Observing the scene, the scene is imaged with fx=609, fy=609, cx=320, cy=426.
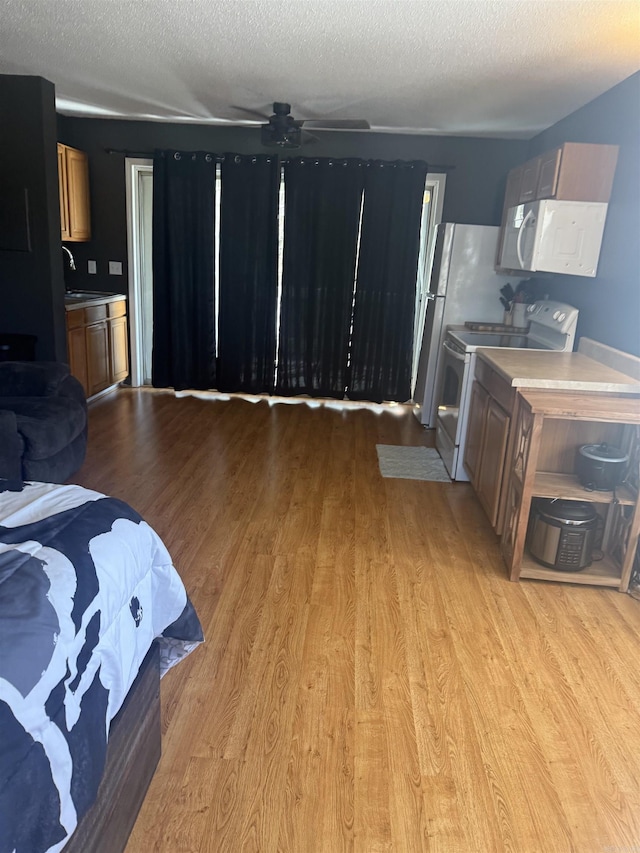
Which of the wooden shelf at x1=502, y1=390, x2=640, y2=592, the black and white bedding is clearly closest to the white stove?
the wooden shelf at x1=502, y1=390, x2=640, y2=592

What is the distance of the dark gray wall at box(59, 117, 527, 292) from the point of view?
5.55 metres

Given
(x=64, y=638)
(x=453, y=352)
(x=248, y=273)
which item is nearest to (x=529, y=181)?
(x=453, y=352)

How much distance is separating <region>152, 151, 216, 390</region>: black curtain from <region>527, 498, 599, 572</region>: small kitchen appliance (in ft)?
12.8

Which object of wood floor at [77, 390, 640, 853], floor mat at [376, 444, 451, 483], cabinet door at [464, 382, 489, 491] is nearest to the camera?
wood floor at [77, 390, 640, 853]

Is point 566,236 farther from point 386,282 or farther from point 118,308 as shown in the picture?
point 118,308

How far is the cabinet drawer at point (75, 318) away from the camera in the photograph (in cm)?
488

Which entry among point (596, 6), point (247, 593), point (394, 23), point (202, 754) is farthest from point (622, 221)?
point (202, 754)

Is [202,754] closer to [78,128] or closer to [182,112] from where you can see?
[182,112]

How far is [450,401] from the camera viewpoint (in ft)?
14.3

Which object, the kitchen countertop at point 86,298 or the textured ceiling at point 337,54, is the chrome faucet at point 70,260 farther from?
the textured ceiling at point 337,54

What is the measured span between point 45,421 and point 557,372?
2773 mm

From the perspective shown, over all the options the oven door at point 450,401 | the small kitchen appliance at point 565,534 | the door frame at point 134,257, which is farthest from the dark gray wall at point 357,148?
the small kitchen appliance at point 565,534

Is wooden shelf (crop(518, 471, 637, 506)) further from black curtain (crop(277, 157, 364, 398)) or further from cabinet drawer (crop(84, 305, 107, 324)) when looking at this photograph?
cabinet drawer (crop(84, 305, 107, 324))

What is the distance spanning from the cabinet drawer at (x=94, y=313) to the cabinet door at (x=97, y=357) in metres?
0.05
